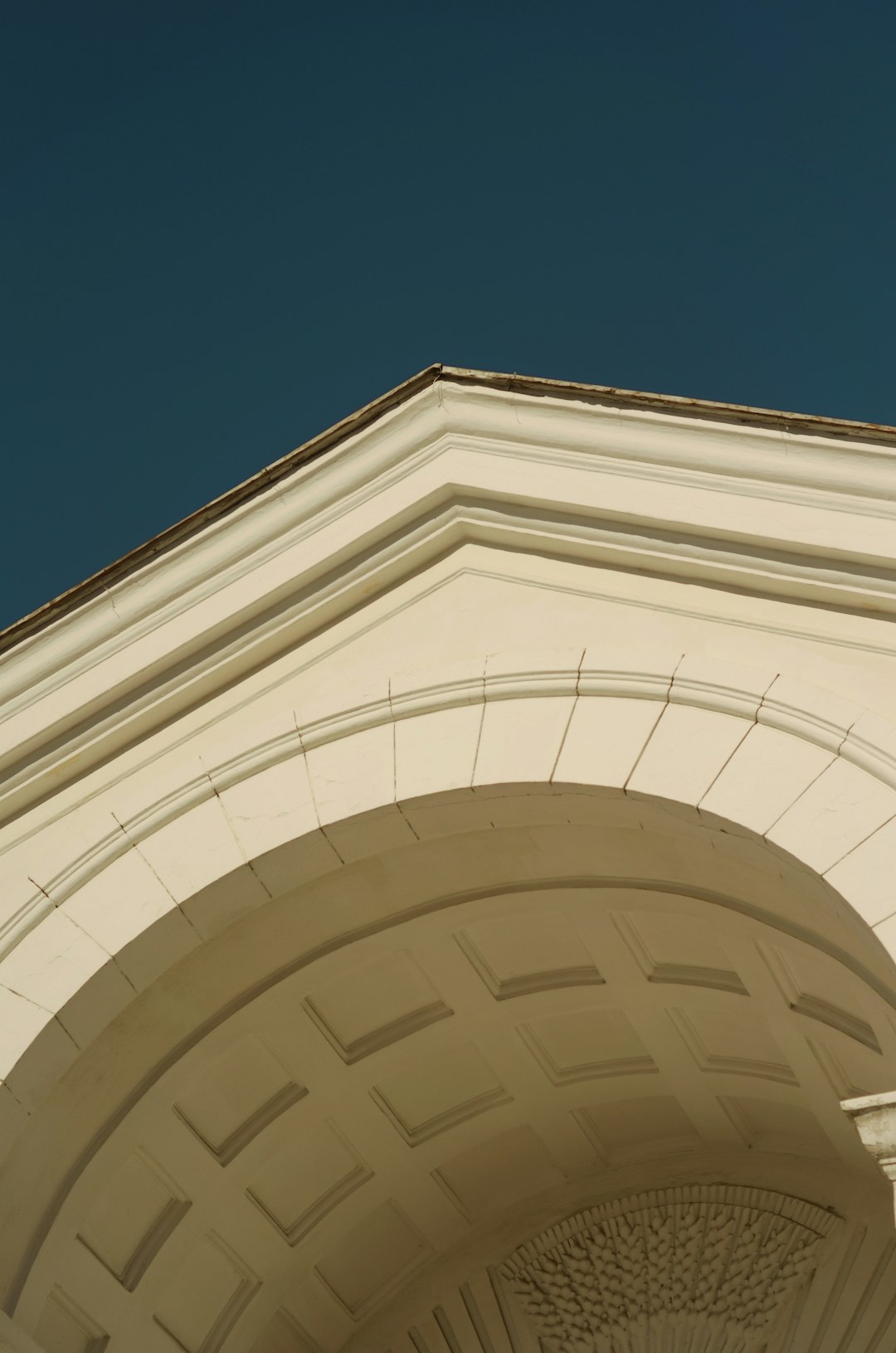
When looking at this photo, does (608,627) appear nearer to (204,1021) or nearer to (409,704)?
(409,704)

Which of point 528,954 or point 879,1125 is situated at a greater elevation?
point 528,954

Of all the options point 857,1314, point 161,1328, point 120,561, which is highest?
point 857,1314

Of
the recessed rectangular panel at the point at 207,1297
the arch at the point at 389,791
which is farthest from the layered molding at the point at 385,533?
the recessed rectangular panel at the point at 207,1297

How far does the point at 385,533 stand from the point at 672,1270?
3407 millimetres

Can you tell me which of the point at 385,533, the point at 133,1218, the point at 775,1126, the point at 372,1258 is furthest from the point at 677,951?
the point at 133,1218

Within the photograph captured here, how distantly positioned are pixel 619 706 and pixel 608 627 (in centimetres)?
39

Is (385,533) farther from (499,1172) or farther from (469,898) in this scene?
(499,1172)

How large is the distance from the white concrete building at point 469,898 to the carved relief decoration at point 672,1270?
0.02 metres

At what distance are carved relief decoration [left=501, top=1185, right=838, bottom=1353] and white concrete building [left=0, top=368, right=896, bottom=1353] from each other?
0.06 ft

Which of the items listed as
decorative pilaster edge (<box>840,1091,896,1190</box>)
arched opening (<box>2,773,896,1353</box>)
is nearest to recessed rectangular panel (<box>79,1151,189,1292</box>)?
arched opening (<box>2,773,896,1353</box>)

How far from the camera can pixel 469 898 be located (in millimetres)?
6309

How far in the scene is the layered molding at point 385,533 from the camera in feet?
19.2

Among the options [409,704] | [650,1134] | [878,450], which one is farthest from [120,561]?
[650,1134]

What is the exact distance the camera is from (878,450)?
18.5ft
